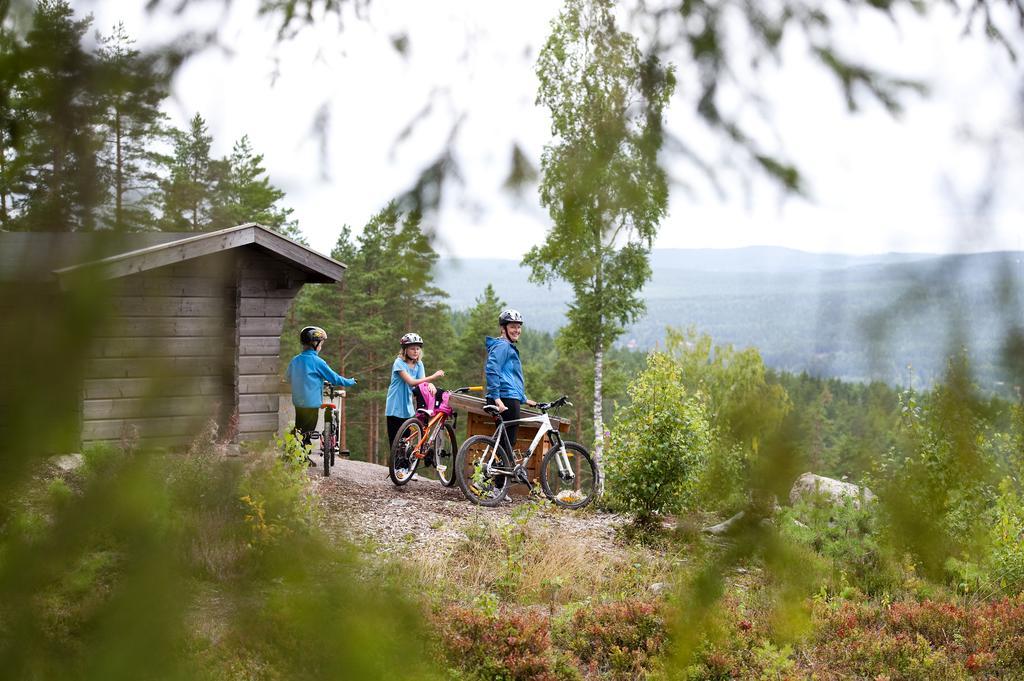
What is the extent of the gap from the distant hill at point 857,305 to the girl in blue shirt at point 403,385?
3.18 meters

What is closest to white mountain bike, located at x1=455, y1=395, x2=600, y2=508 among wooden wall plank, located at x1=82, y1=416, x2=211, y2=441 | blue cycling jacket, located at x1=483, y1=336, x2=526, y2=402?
blue cycling jacket, located at x1=483, y1=336, x2=526, y2=402

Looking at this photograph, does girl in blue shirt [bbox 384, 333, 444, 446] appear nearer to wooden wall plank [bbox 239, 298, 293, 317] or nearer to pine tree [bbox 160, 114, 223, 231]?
wooden wall plank [bbox 239, 298, 293, 317]

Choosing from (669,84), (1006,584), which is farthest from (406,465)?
(669,84)

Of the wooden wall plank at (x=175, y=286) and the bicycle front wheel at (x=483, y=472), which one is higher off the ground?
the wooden wall plank at (x=175, y=286)

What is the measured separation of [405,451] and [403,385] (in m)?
1.25

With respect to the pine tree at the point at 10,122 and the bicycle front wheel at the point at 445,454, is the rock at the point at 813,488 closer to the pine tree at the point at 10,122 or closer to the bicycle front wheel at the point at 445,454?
the pine tree at the point at 10,122

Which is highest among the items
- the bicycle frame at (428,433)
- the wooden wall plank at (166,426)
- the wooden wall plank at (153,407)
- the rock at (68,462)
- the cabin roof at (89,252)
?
the cabin roof at (89,252)

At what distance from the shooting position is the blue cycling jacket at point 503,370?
5.48 metres

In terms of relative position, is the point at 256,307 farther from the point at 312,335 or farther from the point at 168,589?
the point at 312,335

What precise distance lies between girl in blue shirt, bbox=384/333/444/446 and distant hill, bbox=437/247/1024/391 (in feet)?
10.4

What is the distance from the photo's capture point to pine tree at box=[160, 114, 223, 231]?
2.81 ft

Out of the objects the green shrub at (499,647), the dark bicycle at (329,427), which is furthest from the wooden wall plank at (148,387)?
the dark bicycle at (329,427)

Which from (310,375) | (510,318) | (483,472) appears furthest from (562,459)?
(310,375)

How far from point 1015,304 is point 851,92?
1.31 ft
